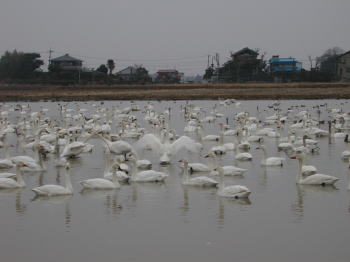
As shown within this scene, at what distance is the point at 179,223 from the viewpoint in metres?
11.6

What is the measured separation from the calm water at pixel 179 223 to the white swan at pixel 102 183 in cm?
26

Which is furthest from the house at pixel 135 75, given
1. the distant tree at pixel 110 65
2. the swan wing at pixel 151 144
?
the swan wing at pixel 151 144

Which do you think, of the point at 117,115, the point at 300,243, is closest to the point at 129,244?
the point at 300,243

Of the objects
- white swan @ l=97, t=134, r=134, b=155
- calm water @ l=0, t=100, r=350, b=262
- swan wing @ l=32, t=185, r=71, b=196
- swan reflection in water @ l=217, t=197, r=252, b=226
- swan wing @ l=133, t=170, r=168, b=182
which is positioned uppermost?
white swan @ l=97, t=134, r=134, b=155

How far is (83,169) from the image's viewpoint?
1766 cm

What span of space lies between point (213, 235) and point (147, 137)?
795 centimetres

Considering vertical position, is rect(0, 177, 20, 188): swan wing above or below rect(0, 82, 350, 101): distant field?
below

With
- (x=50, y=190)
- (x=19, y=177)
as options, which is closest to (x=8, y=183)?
(x=19, y=177)

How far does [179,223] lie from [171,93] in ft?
154

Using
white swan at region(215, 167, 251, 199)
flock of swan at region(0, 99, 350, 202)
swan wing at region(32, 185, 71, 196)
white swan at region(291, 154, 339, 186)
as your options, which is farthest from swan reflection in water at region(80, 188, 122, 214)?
white swan at region(291, 154, 339, 186)

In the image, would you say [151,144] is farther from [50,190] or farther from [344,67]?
[344,67]

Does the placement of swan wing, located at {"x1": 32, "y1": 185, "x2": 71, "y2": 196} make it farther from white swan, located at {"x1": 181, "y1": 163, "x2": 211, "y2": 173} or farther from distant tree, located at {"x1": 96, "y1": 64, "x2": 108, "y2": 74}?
distant tree, located at {"x1": 96, "y1": 64, "x2": 108, "y2": 74}

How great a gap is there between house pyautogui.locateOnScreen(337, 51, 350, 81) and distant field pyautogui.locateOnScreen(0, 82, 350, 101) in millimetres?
18697

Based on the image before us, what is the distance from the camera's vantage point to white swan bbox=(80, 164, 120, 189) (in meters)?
14.5
